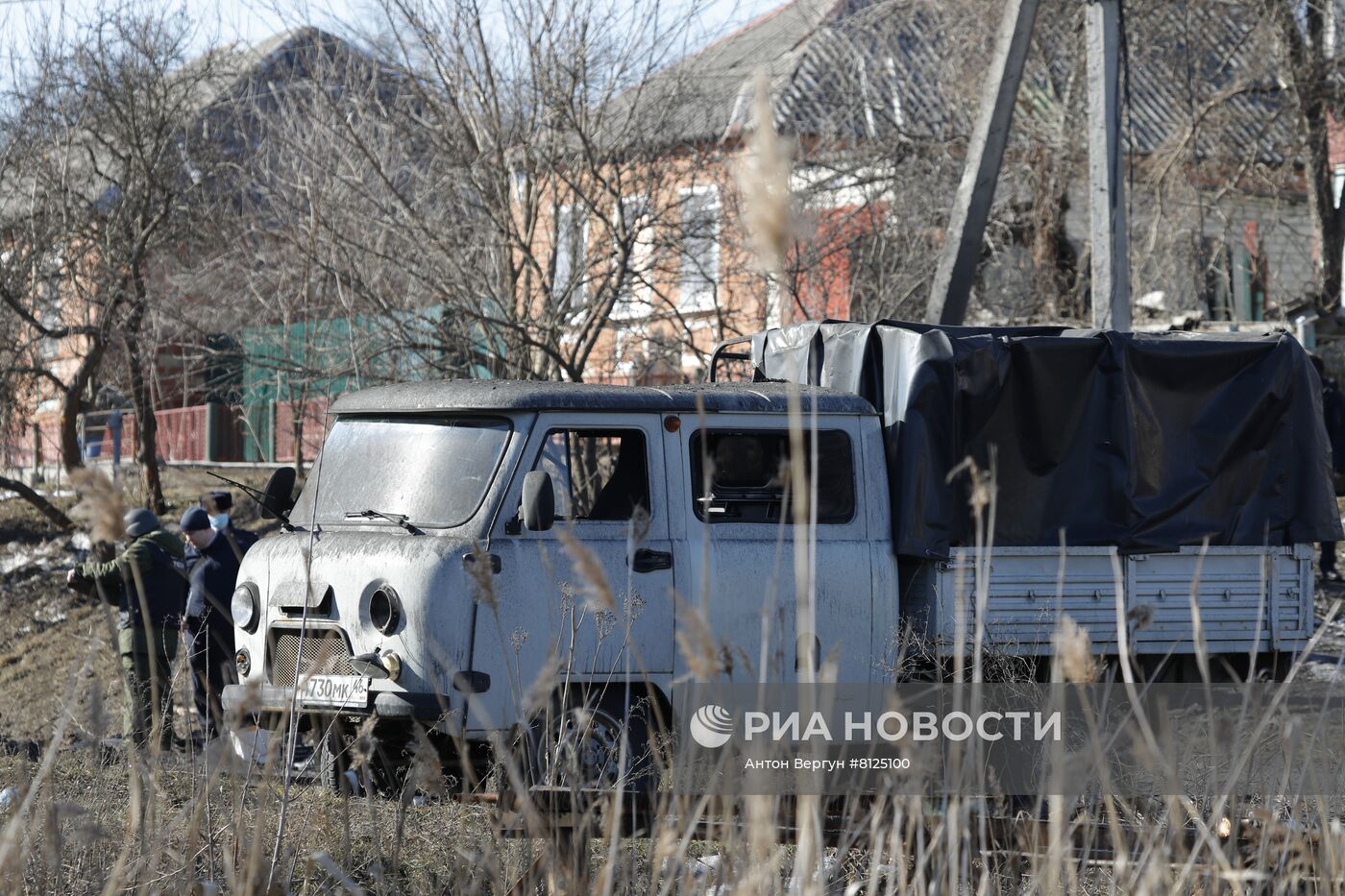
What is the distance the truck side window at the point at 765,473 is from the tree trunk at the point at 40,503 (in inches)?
465

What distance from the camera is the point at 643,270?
44.4ft

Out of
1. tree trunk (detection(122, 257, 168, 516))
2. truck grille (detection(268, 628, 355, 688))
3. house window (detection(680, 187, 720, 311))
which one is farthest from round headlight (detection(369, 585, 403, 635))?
tree trunk (detection(122, 257, 168, 516))

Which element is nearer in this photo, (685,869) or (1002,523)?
(685,869)

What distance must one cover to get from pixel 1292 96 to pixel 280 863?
18.1 m

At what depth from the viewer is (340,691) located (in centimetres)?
583

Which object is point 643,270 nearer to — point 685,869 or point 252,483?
point 252,483

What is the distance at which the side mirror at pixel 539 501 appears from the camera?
5695 millimetres

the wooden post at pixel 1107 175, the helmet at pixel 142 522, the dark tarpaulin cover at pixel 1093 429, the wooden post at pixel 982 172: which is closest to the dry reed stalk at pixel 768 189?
the dark tarpaulin cover at pixel 1093 429

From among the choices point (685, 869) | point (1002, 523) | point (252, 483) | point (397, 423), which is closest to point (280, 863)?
point (685, 869)

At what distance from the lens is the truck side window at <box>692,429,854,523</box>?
647 cm

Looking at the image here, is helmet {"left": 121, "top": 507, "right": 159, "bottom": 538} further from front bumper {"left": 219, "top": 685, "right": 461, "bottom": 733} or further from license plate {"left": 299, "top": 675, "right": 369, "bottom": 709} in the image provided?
license plate {"left": 299, "top": 675, "right": 369, "bottom": 709}

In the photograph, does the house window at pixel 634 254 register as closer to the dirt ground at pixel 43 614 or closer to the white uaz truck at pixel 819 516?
the dirt ground at pixel 43 614

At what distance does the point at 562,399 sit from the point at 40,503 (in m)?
12.5

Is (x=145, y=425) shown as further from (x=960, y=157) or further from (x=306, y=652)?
(x=306, y=652)
